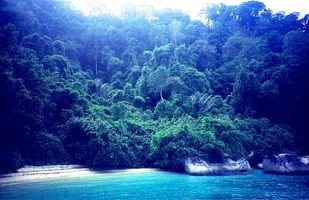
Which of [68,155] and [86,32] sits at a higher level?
[86,32]

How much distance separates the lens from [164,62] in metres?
47.7

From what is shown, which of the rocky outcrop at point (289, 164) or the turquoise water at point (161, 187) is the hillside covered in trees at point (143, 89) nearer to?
the rocky outcrop at point (289, 164)

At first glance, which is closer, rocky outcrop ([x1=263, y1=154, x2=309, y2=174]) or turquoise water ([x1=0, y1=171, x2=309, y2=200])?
turquoise water ([x1=0, y1=171, x2=309, y2=200])

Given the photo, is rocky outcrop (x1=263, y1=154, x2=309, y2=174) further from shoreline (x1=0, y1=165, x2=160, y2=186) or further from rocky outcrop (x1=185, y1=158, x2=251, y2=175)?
shoreline (x1=0, y1=165, x2=160, y2=186)

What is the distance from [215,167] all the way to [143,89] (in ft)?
62.8

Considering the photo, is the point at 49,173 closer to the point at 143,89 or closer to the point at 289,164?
the point at 289,164

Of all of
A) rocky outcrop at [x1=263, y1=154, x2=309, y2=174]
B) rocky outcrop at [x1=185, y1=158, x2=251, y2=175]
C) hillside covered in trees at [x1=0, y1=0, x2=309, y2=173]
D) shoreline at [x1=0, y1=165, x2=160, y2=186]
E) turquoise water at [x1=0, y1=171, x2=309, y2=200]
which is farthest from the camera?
hillside covered in trees at [x1=0, y1=0, x2=309, y2=173]

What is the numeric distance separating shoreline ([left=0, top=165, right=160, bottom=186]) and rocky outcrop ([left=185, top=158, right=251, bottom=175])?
3733mm

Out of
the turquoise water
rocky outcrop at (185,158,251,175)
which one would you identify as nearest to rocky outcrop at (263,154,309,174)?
the turquoise water

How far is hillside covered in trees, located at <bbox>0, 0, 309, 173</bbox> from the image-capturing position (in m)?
Result: 28.1

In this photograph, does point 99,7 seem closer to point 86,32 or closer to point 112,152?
point 86,32

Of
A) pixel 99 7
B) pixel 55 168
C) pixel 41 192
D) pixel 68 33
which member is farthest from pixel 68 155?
pixel 99 7

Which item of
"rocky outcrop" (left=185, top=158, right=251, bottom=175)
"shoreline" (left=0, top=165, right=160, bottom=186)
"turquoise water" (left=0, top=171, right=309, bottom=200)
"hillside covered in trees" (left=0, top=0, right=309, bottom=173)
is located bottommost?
"turquoise water" (left=0, top=171, right=309, bottom=200)

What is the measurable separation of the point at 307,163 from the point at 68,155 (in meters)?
19.5
